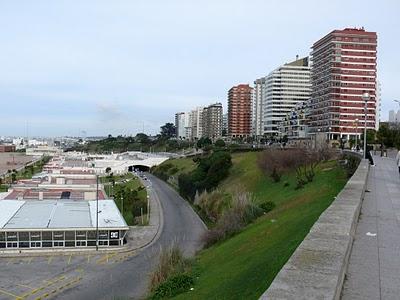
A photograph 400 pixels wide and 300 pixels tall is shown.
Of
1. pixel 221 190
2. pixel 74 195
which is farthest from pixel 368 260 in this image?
pixel 74 195

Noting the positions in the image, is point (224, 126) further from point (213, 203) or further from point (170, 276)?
point (170, 276)

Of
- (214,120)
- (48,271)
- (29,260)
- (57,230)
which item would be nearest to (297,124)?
(214,120)

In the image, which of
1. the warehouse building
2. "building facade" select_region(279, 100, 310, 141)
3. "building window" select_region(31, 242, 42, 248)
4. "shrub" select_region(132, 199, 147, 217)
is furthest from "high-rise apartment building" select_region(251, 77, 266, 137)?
"building window" select_region(31, 242, 42, 248)

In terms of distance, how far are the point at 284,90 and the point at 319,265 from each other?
137 m

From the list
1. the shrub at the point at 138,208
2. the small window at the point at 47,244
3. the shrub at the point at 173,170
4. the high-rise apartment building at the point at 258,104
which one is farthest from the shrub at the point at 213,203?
the high-rise apartment building at the point at 258,104

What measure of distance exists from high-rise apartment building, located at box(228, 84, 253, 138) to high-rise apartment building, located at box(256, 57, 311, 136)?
2279 cm

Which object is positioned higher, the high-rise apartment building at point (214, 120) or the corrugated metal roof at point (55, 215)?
the high-rise apartment building at point (214, 120)

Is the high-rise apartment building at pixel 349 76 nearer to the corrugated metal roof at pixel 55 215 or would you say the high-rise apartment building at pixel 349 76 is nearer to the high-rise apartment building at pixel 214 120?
the corrugated metal roof at pixel 55 215

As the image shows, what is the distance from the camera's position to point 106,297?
67.2 ft

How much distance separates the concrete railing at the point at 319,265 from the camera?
4.41 meters

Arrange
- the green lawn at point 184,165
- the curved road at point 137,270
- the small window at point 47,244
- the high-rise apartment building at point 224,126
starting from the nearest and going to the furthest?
the curved road at point 137,270
the small window at point 47,244
the green lawn at point 184,165
the high-rise apartment building at point 224,126

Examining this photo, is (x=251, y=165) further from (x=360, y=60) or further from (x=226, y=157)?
(x=360, y=60)

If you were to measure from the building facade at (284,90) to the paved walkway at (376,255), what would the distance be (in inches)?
5023

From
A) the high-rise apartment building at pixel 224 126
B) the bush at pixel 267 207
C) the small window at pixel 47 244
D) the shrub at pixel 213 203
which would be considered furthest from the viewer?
the high-rise apartment building at pixel 224 126
